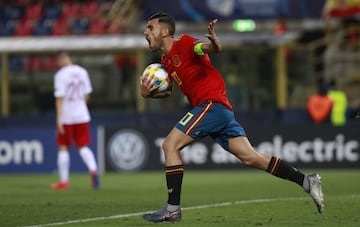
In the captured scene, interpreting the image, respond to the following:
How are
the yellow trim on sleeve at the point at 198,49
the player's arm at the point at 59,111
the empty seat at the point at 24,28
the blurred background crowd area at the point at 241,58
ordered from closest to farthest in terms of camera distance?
the yellow trim on sleeve at the point at 198,49 → the player's arm at the point at 59,111 → the blurred background crowd area at the point at 241,58 → the empty seat at the point at 24,28

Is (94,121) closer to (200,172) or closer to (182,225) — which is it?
(200,172)

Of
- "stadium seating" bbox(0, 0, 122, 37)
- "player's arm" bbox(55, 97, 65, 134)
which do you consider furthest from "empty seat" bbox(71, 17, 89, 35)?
"player's arm" bbox(55, 97, 65, 134)

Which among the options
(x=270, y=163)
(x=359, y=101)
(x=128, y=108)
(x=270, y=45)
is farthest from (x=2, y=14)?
(x=270, y=163)

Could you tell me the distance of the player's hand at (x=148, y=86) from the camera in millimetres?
9969

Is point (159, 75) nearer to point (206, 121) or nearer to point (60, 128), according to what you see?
point (206, 121)

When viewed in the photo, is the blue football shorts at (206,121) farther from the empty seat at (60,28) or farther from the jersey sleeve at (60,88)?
the empty seat at (60,28)

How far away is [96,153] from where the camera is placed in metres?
22.0

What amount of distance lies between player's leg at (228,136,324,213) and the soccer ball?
900mm

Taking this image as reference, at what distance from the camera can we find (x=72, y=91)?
1589 cm

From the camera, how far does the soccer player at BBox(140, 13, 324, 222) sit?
9719mm

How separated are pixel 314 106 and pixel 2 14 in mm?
13009

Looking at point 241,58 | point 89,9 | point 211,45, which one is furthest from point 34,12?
point 211,45

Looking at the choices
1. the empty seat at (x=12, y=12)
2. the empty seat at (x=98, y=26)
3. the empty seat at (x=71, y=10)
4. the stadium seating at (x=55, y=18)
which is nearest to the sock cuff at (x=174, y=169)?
the stadium seating at (x=55, y=18)

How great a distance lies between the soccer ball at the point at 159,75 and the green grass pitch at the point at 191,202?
1438 mm
